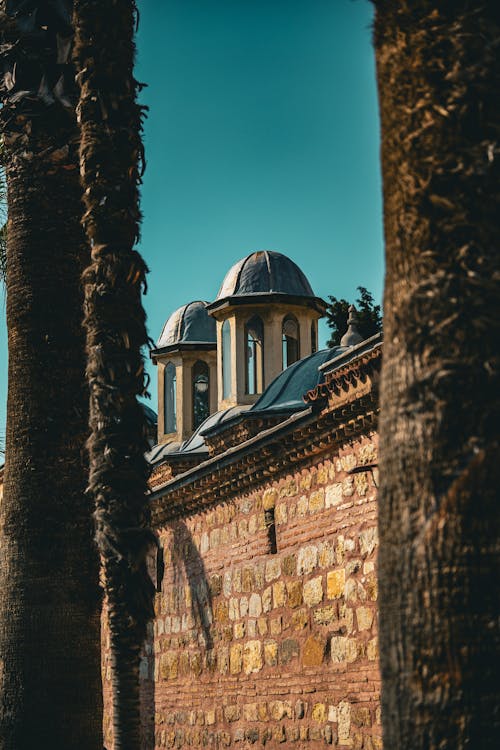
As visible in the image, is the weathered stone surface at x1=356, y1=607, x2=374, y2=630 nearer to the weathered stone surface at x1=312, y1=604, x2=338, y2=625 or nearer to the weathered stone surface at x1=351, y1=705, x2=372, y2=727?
the weathered stone surface at x1=312, y1=604, x2=338, y2=625

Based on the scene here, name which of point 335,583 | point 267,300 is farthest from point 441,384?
point 267,300

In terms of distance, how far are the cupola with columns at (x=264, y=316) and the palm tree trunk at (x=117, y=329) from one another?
18.8m

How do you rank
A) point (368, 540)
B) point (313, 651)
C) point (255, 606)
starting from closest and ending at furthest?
point (368, 540), point (313, 651), point (255, 606)

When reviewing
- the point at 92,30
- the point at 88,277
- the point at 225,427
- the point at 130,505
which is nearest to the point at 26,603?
the point at 130,505

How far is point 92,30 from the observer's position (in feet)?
29.4

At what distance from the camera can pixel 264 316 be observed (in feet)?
93.3

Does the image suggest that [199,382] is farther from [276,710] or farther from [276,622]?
[276,710]

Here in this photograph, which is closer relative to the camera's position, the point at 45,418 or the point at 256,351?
the point at 45,418

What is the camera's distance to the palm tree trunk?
8.43 metres

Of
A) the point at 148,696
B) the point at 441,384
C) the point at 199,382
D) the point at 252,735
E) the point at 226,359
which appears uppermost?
the point at 199,382

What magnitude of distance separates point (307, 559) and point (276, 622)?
926 millimetres

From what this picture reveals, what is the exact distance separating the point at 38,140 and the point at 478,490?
674 cm

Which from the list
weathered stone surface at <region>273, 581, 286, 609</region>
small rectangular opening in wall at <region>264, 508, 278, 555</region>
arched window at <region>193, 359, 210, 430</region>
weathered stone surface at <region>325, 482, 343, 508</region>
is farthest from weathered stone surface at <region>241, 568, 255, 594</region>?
arched window at <region>193, 359, 210, 430</region>

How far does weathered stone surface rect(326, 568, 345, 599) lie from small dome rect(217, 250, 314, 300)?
55.6ft
